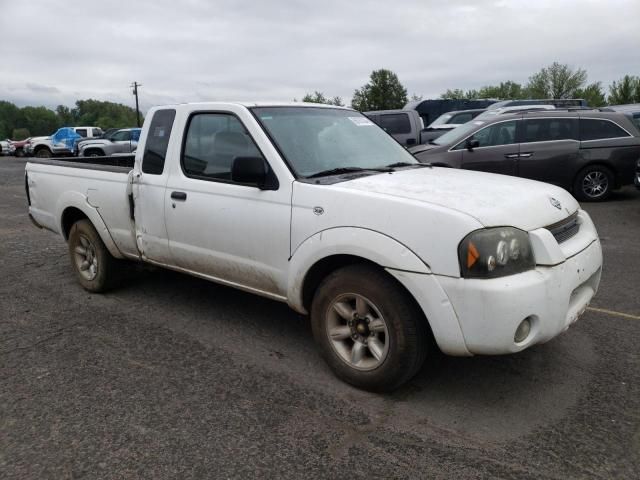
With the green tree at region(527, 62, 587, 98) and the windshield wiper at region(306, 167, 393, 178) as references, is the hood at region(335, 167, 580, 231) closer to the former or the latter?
the windshield wiper at region(306, 167, 393, 178)

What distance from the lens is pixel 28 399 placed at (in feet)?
10.5

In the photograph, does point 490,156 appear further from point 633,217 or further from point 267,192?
point 267,192

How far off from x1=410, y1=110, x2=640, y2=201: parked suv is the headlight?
775 cm

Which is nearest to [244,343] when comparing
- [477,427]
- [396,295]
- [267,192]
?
[267,192]

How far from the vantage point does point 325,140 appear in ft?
12.8

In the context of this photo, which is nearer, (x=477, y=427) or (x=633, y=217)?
(x=477, y=427)

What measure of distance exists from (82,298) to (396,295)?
136 inches

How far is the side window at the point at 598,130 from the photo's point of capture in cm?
1022

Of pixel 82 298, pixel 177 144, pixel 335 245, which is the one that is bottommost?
pixel 82 298

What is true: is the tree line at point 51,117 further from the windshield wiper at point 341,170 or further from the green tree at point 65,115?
the windshield wiper at point 341,170

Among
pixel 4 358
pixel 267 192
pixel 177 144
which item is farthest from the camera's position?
pixel 177 144

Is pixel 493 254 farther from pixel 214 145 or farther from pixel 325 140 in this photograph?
pixel 214 145

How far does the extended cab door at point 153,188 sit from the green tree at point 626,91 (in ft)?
196

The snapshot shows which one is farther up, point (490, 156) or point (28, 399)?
point (490, 156)
